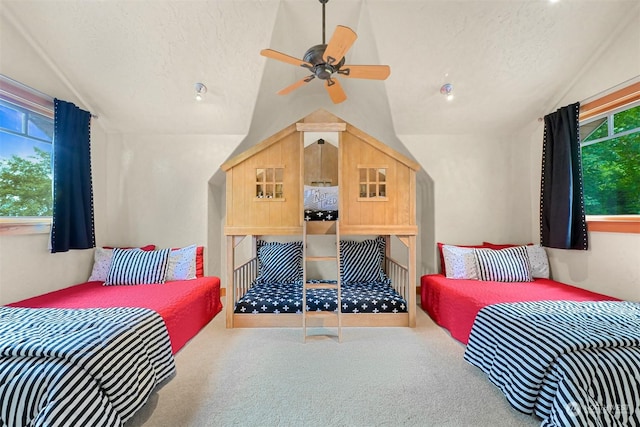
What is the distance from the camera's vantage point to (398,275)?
11.4 ft

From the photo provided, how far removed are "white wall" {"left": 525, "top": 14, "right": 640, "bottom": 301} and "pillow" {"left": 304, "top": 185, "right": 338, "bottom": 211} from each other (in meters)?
2.62

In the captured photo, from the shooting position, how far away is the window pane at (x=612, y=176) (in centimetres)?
256

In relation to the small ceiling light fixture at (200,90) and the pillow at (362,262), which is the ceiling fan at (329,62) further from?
the pillow at (362,262)

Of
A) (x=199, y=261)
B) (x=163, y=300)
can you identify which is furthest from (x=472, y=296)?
(x=199, y=261)

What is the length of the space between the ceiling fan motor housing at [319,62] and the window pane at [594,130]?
2.69m

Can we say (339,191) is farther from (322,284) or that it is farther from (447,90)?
(447,90)

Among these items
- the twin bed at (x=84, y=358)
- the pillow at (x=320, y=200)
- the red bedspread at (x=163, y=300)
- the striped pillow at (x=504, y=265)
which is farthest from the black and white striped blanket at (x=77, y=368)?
the striped pillow at (x=504, y=265)

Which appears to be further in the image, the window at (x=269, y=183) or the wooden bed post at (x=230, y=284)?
the window at (x=269, y=183)

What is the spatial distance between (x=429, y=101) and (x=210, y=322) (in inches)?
142

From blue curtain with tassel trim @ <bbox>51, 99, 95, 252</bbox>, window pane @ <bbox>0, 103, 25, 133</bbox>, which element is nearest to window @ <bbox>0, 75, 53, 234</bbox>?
window pane @ <bbox>0, 103, 25, 133</bbox>

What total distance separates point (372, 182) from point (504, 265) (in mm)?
1783

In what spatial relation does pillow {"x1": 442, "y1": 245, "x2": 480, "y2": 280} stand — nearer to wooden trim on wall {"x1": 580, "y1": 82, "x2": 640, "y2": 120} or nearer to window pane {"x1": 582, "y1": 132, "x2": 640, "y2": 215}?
window pane {"x1": 582, "y1": 132, "x2": 640, "y2": 215}

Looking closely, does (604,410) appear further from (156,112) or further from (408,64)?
(156,112)

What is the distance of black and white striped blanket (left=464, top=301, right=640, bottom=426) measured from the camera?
4.45 ft
